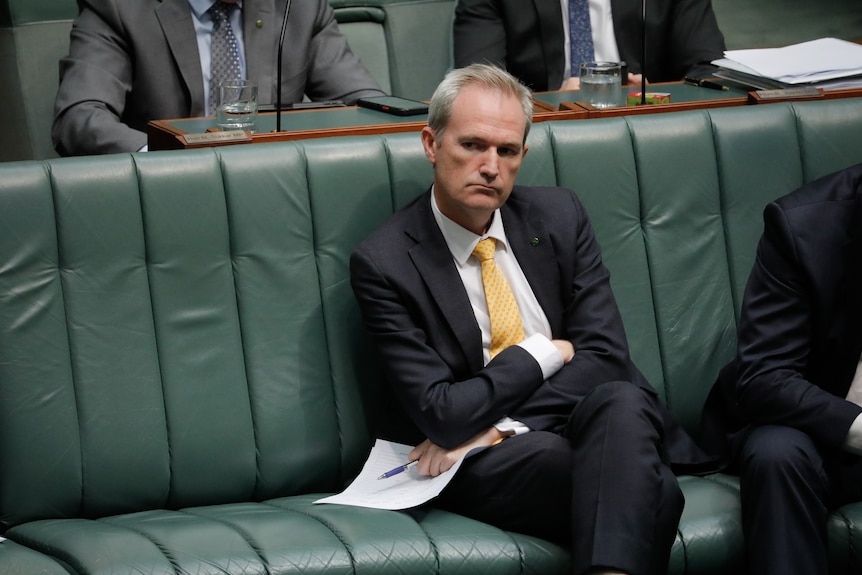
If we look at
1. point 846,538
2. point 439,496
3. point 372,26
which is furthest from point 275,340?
point 372,26

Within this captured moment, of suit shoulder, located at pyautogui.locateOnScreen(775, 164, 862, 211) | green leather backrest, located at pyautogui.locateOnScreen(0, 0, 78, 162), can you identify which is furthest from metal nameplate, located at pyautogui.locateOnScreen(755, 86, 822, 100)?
green leather backrest, located at pyautogui.locateOnScreen(0, 0, 78, 162)

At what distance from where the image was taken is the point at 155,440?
2.28m

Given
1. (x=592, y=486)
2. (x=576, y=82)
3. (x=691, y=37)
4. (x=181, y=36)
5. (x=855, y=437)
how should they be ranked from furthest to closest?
(x=691, y=37), (x=576, y=82), (x=181, y=36), (x=855, y=437), (x=592, y=486)

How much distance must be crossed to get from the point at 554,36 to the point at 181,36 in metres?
1.08

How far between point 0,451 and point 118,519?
23 centimetres

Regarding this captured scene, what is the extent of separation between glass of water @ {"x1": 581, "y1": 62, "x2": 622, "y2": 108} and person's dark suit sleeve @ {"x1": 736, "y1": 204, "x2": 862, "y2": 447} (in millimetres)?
601

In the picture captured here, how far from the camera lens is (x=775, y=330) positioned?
90.4 inches

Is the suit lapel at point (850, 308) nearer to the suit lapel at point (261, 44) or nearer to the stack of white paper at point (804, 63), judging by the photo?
the stack of white paper at point (804, 63)

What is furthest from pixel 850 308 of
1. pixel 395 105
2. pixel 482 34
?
pixel 482 34

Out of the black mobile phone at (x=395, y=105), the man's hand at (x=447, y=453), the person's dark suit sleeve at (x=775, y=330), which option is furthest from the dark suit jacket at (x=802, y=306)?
the black mobile phone at (x=395, y=105)

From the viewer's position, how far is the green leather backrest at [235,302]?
7.34 ft

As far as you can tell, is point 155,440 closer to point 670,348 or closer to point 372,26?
point 670,348

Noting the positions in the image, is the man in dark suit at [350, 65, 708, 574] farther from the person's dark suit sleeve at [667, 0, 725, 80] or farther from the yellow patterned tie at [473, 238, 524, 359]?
the person's dark suit sleeve at [667, 0, 725, 80]

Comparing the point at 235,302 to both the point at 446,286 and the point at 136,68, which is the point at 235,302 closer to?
the point at 446,286
